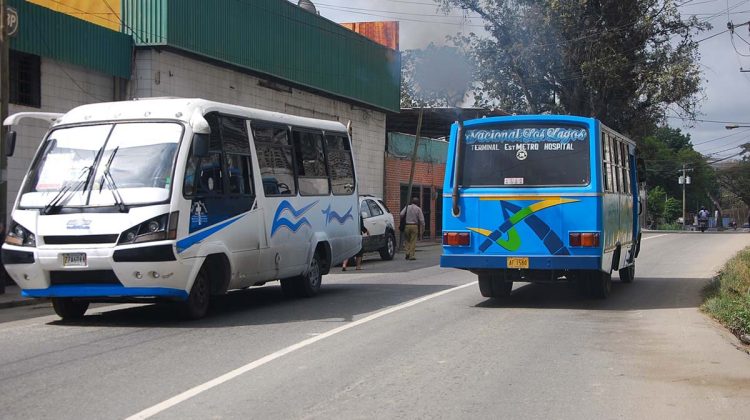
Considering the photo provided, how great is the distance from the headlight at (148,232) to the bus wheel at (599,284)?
21.8 feet

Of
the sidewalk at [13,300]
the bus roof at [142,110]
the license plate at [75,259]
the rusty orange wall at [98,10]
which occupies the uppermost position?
the rusty orange wall at [98,10]

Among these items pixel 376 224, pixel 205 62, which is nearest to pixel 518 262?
pixel 376 224

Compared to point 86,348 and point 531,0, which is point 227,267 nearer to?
point 86,348

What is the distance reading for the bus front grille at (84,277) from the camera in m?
10.0

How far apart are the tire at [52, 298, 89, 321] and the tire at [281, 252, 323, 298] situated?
11.3ft

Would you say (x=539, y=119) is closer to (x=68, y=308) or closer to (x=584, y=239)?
(x=584, y=239)

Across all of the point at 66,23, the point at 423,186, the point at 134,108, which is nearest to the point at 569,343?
the point at 134,108

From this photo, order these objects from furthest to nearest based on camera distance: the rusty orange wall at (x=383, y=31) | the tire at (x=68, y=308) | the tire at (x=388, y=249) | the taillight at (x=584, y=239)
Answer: the rusty orange wall at (x=383, y=31), the tire at (x=388, y=249), the taillight at (x=584, y=239), the tire at (x=68, y=308)

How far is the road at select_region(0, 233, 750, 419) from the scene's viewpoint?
6.62 metres

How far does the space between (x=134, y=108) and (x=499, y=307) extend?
6.09m

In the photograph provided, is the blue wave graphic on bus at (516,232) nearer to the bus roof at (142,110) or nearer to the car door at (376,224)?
the bus roof at (142,110)

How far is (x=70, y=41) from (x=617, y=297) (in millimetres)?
11720

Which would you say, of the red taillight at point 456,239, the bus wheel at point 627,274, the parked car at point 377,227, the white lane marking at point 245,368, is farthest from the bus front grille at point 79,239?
the parked car at point 377,227

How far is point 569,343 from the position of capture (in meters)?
→ 9.66
